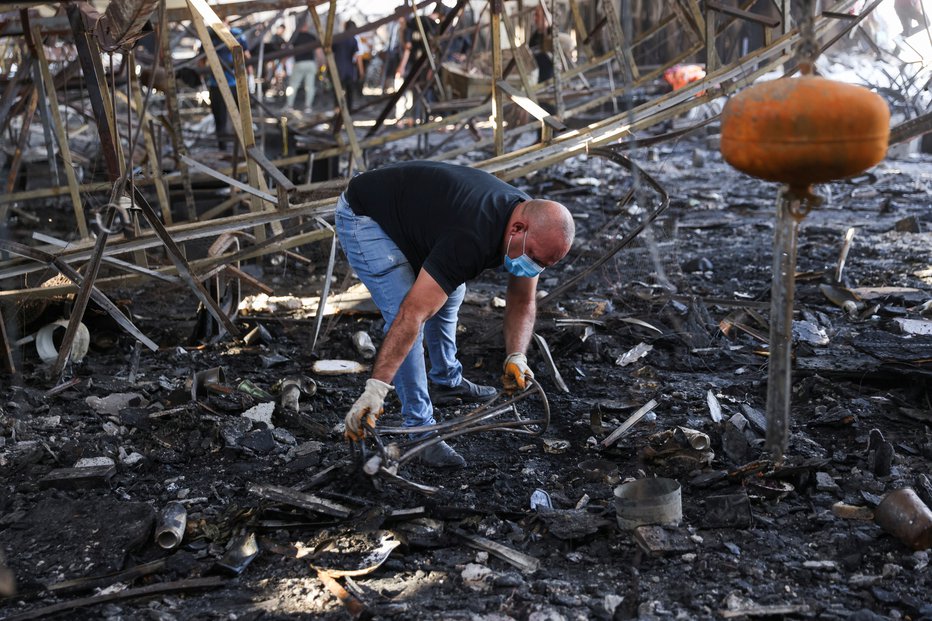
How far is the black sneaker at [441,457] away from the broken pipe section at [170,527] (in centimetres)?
115

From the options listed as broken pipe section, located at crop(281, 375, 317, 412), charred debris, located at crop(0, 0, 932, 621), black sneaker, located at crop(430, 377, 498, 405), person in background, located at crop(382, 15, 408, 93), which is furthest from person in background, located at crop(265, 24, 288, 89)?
black sneaker, located at crop(430, 377, 498, 405)

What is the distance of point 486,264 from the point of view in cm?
392

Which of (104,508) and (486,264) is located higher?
(486,264)

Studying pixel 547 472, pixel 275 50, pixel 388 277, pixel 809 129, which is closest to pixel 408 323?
pixel 388 277

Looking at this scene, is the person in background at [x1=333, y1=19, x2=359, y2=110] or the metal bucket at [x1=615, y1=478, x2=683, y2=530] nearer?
the metal bucket at [x1=615, y1=478, x2=683, y2=530]

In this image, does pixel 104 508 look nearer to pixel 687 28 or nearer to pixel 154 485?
pixel 154 485

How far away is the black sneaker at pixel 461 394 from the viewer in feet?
16.8

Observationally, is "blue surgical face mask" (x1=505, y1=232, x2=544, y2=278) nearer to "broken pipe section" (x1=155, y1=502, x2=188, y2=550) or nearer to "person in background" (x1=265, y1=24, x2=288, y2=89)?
"broken pipe section" (x1=155, y1=502, x2=188, y2=550)

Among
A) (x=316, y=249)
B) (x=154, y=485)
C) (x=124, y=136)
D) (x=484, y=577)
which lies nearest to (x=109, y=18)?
(x=154, y=485)

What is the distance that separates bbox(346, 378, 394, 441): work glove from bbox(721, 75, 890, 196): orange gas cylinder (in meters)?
1.71

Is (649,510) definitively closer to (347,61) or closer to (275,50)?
(275,50)

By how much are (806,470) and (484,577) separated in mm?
1584

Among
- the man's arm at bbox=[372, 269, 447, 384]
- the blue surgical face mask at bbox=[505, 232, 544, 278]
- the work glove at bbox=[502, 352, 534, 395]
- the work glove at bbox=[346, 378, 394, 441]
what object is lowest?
the work glove at bbox=[502, 352, 534, 395]

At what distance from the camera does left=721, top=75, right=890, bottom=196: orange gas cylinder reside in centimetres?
263
